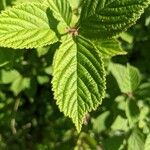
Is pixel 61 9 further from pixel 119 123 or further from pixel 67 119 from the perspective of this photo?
pixel 67 119

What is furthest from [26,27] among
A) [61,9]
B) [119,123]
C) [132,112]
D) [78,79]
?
[119,123]

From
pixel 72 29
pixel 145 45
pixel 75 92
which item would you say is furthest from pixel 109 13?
pixel 145 45

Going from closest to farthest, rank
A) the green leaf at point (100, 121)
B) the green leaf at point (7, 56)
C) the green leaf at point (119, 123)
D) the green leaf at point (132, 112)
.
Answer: the green leaf at point (7, 56)
the green leaf at point (132, 112)
the green leaf at point (119, 123)
the green leaf at point (100, 121)

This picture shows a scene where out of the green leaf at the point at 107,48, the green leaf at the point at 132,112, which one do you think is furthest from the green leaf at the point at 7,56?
the green leaf at the point at 132,112

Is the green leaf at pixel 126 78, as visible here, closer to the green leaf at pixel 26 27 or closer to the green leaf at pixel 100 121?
the green leaf at pixel 100 121

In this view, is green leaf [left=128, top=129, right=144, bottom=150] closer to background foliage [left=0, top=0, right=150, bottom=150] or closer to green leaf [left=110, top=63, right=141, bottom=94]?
background foliage [left=0, top=0, right=150, bottom=150]

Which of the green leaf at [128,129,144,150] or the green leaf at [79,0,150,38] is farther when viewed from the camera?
the green leaf at [128,129,144,150]

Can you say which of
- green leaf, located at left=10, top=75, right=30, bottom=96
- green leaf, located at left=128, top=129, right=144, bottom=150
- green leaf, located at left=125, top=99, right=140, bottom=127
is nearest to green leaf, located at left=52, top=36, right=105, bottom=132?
green leaf, located at left=125, top=99, right=140, bottom=127
